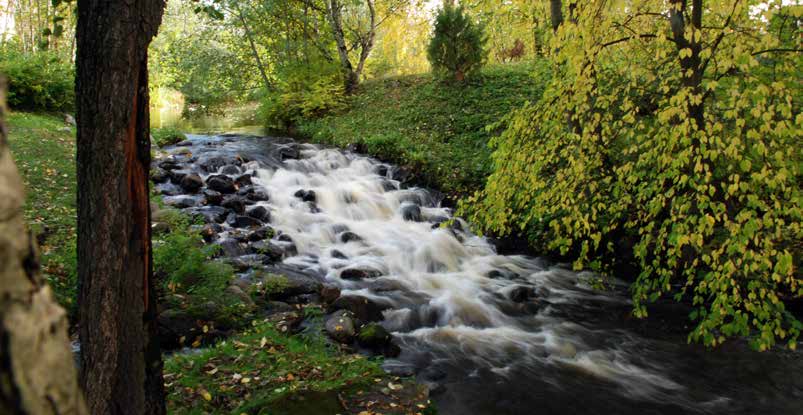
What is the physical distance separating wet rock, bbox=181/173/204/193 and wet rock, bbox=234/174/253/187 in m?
0.89

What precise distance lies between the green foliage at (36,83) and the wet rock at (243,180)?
632cm

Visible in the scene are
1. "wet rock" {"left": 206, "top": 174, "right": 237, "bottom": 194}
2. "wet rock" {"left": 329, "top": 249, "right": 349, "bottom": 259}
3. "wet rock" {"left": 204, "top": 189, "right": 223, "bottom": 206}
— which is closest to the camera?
"wet rock" {"left": 329, "top": 249, "right": 349, "bottom": 259}

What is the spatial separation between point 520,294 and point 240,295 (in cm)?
460

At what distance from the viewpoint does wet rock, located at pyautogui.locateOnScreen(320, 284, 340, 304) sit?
736 centimetres

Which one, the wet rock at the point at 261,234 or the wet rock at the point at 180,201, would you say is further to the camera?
the wet rock at the point at 180,201

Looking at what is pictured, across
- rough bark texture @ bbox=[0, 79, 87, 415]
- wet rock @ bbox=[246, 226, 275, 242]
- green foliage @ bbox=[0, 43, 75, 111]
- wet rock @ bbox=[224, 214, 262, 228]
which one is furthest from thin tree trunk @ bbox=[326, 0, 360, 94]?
rough bark texture @ bbox=[0, 79, 87, 415]

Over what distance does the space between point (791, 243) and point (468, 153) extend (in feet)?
25.5

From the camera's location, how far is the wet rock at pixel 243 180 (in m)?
12.1

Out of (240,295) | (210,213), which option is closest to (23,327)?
(240,295)

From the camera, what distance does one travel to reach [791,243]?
7652mm

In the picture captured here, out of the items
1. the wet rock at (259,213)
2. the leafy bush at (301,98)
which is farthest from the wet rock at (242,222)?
the leafy bush at (301,98)

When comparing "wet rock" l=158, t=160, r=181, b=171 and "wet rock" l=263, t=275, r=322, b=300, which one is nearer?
→ "wet rock" l=263, t=275, r=322, b=300

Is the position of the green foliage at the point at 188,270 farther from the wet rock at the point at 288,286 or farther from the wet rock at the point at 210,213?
the wet rock at the point at 210,213

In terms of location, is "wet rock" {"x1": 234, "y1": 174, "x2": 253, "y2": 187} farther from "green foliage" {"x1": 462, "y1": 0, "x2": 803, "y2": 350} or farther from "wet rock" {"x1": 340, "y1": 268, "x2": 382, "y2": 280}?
"green foliage" {"x1": 462, "y1": 0, "x2": 803, "y2": 350}
